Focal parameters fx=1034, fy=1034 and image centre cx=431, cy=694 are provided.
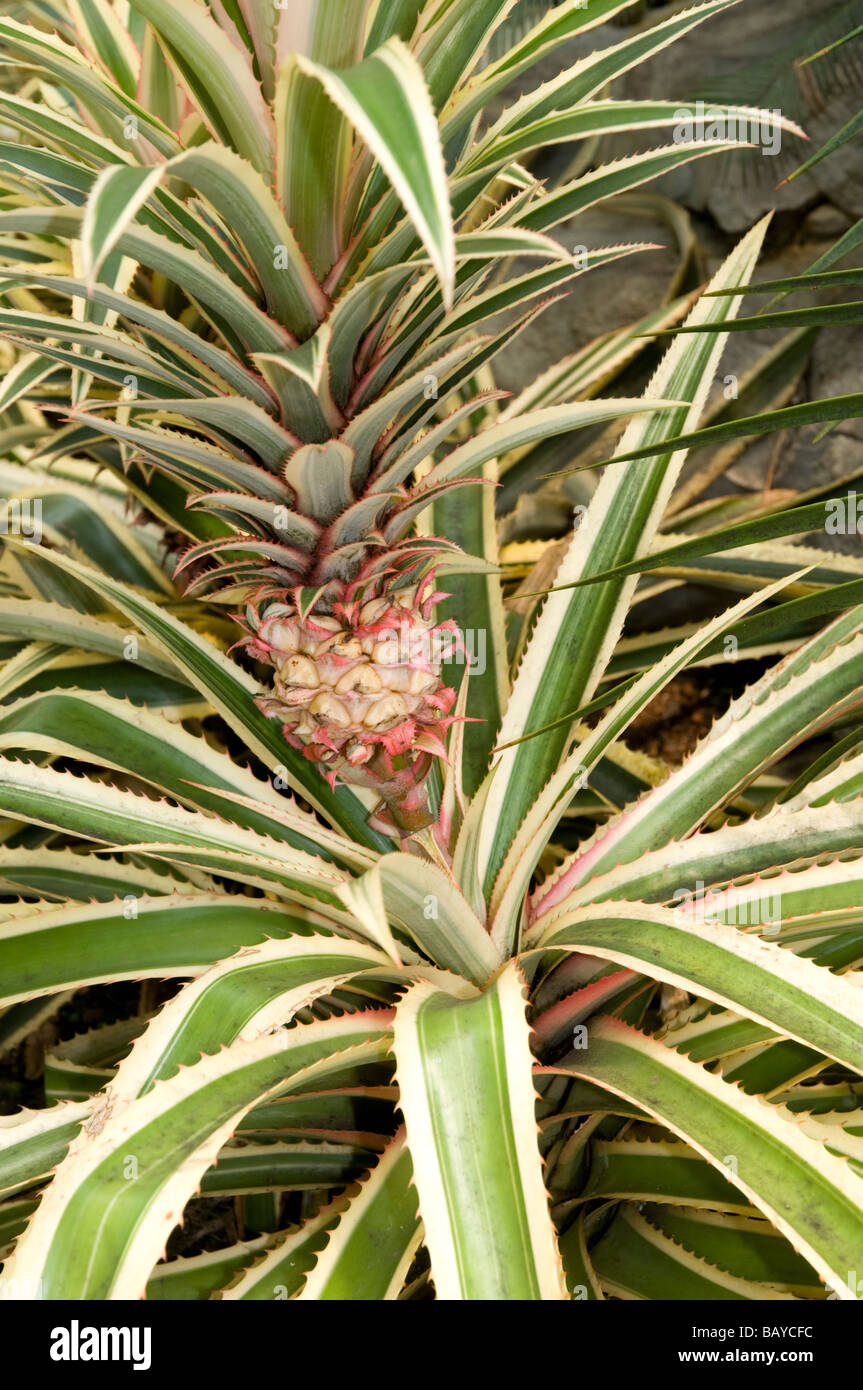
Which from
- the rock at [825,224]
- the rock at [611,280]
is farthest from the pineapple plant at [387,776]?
the rock at [611,280]

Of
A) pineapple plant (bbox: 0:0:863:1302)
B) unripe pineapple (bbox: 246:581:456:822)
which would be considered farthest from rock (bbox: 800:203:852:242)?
unripe pineapple (bbox: 246:581:456:822)

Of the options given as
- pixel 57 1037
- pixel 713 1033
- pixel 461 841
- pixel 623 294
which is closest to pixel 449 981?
pixel 461 841

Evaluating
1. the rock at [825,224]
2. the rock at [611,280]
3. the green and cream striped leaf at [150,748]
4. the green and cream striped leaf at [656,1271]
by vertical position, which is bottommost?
the green and cream striped leaf at [656,1271]

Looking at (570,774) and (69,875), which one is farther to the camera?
(69,875)

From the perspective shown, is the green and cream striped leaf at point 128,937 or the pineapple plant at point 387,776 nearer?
the pineapple plant at point 387,776

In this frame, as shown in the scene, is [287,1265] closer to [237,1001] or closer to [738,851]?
[237,1001]

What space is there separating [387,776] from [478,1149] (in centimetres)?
30

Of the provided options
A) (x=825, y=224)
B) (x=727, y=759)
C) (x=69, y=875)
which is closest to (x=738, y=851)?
(x=727, y=759)

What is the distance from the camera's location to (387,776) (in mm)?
812

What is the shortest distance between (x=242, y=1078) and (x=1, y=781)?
301 mm

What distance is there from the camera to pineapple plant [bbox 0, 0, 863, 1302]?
58cm

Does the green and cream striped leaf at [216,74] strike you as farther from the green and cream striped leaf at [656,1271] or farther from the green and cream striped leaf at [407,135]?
the green and cream striped leaf at [656,1271]

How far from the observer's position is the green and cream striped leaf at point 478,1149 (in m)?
0.55

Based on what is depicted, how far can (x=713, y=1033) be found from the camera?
81 centimetres
